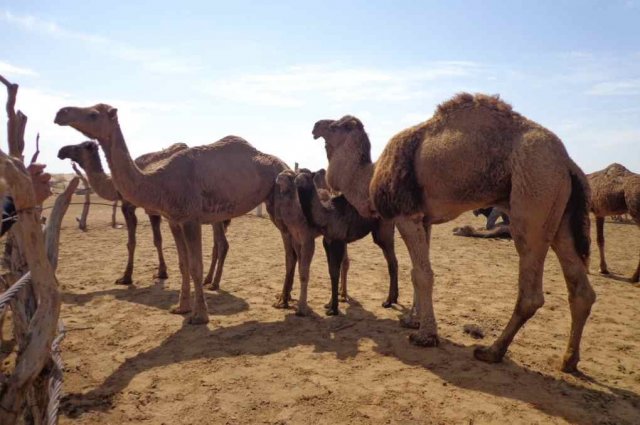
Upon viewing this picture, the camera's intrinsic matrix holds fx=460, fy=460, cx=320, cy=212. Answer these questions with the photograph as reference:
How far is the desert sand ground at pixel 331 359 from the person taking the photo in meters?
3.78

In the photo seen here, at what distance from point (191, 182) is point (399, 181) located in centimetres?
293

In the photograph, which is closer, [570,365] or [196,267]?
[570,365]

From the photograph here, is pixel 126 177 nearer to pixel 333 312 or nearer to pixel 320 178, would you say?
pixel 333 312

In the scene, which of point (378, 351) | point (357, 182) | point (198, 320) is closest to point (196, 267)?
point (198, 320)

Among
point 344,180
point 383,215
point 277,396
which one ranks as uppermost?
point 344,180

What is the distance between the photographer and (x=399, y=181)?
5.10m

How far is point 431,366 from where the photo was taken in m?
4.64

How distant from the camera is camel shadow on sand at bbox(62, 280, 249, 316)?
684 cm

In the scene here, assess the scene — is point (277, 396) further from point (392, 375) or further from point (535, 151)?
point (535, 151)

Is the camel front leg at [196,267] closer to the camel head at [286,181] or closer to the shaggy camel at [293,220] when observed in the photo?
the shaggy camel at [293,220]

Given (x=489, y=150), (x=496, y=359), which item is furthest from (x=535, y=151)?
(x=496, y=359)

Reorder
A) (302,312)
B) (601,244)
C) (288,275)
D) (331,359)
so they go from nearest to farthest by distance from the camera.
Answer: (331,359)
(302,312)
(288,275)
(601,244)

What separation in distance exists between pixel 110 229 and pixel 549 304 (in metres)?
13.2

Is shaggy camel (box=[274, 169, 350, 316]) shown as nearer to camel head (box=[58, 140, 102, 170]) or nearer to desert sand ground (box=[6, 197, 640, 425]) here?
desert sand ground (box=[6, 197, 640, 425])
